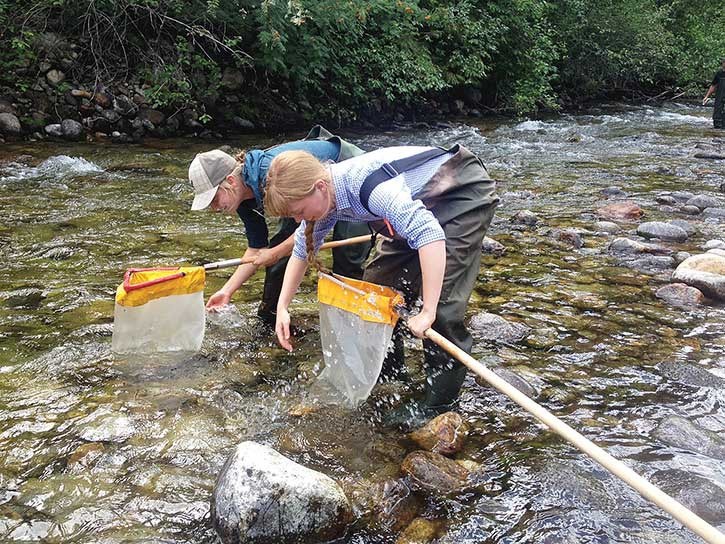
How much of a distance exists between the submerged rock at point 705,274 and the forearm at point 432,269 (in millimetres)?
2585

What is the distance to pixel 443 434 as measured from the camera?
259 centimetres

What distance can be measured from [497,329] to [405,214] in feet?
5.21

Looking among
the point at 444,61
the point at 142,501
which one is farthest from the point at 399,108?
the point at 142,501

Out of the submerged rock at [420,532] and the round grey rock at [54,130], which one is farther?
the round grey rock at [54,130]

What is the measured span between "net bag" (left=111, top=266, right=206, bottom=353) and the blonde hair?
1.01 m

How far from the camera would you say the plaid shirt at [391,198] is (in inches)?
87.9

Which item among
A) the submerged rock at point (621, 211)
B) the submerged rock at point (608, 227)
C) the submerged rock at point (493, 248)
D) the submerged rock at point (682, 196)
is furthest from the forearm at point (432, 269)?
the submerged rock at point (682, 196)

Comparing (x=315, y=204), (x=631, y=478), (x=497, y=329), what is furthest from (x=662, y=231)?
(x=631, y=478)

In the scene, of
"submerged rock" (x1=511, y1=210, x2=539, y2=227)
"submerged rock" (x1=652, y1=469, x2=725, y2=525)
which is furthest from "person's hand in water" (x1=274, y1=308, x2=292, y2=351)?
"submerged rock" (x1=511, y1=210, x2=539, y2=227)

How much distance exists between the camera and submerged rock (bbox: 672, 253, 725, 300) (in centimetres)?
397

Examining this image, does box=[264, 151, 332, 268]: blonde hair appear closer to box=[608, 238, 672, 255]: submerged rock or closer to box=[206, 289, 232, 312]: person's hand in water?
box=[206, 289, 232, 312]: person's hand in water

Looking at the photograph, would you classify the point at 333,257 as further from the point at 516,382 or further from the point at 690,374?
the point at 690,374

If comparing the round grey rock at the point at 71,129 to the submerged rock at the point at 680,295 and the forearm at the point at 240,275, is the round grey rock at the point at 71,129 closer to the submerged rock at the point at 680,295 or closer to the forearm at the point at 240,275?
the forearm at the point at 240,275

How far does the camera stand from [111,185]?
6.68 meters
